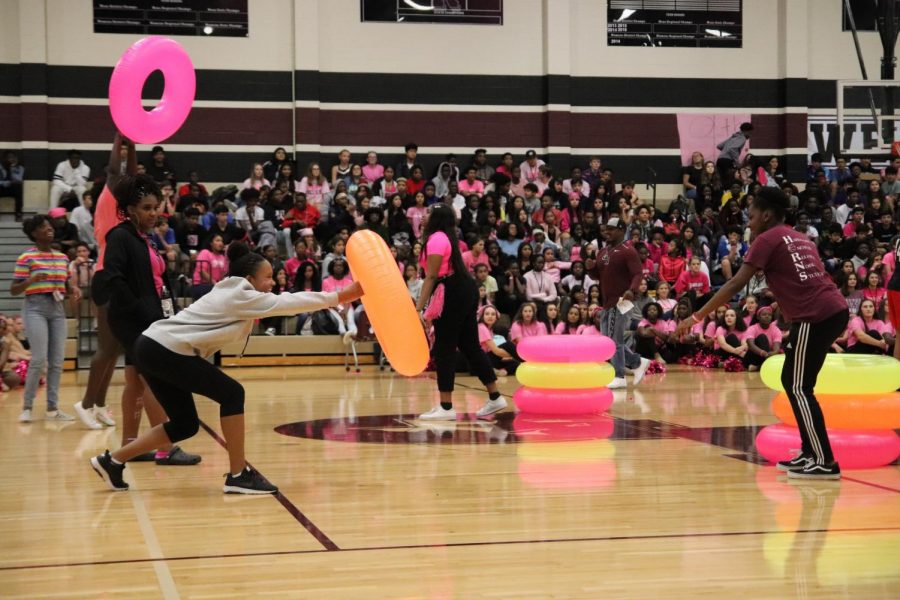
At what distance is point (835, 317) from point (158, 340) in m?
3.75

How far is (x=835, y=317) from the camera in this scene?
6.33 metres

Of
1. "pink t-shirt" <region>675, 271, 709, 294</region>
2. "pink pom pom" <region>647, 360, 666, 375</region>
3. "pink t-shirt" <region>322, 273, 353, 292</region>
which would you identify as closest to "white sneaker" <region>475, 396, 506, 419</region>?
"pink pom pom" <region>647, 360, 666, 375</region>

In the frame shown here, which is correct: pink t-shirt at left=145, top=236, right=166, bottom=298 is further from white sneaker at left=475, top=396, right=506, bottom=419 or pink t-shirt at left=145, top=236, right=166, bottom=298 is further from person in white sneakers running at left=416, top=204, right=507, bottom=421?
white sneaker at left=475, top=396, right=506, bottom=419

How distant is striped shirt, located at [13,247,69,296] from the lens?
9055 millimetres

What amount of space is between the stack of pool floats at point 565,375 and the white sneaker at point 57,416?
388 centimetres

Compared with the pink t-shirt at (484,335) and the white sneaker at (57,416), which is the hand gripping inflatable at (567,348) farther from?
the pink t-shirt at (484,335)

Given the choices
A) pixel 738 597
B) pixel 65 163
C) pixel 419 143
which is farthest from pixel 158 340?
pixel 419 143

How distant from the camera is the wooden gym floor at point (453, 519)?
4207 mm

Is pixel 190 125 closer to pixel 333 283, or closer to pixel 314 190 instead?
pixel 314 190

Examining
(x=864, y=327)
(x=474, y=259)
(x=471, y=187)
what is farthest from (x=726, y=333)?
(x=471, y=187)

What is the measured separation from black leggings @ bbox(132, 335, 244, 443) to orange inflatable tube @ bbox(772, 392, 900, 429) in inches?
132

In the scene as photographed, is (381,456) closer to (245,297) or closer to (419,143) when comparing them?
(245,297)

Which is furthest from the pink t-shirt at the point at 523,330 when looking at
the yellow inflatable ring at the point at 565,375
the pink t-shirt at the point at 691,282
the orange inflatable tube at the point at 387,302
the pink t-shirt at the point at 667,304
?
the orange inflatable tube at the point at 387,302

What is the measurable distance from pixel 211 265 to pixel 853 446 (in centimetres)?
1073
